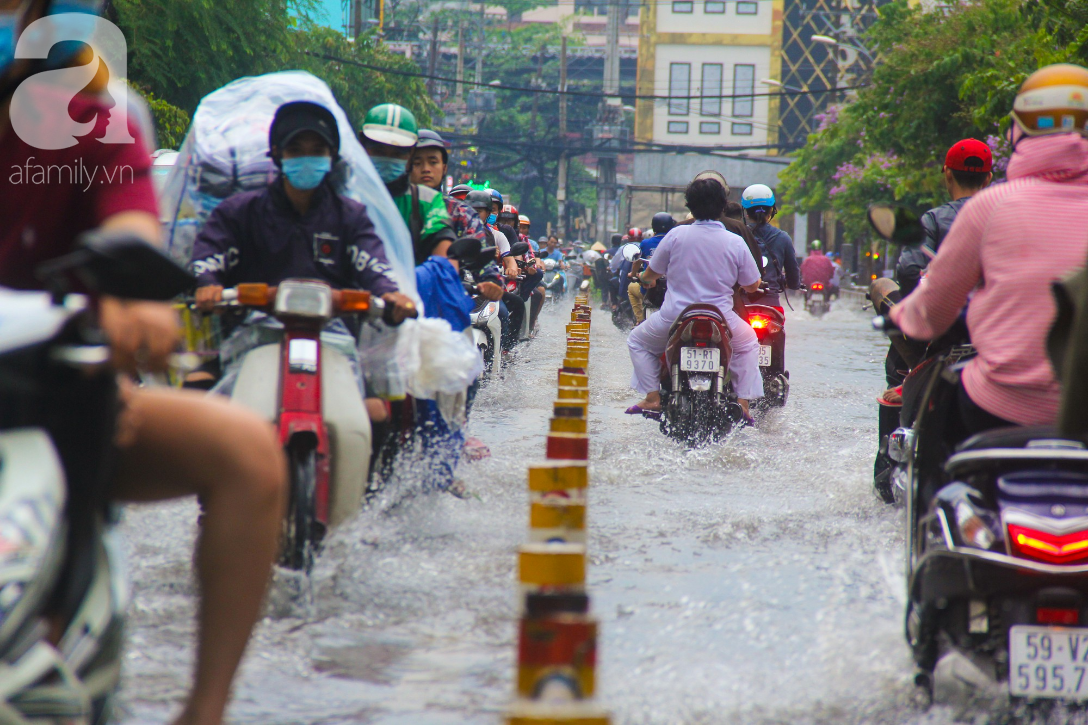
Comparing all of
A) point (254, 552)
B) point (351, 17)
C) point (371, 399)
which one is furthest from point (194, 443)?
point (351, 17)

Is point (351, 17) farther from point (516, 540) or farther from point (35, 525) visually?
point (35, 525)

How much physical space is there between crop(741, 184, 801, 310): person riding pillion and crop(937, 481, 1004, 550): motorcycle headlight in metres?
7.32

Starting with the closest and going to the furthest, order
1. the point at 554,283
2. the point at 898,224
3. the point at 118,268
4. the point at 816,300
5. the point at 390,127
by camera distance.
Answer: the point at 118,268 → the point at 898,224 → the point at 390,127 → the point at 816,300 → the point at 554,283

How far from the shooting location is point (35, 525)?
2109 millimetres

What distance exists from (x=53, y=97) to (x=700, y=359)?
21.6 feet

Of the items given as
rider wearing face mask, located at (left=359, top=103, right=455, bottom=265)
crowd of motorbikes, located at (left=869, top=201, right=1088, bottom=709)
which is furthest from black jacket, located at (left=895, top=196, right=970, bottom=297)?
crowd of motorbikes, located at (left=869, top=201, right=1088, bottom=709)

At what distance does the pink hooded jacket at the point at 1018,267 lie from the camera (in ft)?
11.8

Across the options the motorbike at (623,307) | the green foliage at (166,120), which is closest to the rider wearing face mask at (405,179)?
the green foliage at (166,120)

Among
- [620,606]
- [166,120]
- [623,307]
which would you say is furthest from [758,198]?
[623,307]

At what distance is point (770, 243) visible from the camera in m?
10.9

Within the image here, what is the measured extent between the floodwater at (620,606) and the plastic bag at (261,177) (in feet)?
2.64

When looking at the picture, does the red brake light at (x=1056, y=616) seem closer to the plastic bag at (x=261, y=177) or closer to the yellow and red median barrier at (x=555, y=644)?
the yellow and red median barrier at (x=555, y=644)

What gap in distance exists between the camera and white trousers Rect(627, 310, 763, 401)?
909 cm

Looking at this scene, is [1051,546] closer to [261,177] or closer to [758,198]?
[261,177]
